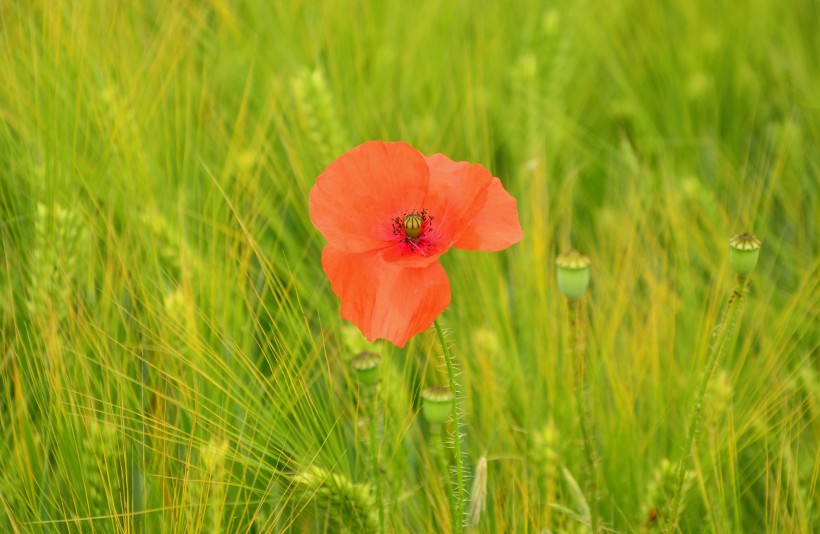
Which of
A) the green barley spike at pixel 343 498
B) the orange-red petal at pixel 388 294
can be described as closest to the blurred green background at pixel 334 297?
the green barley spike at pixel 343 498

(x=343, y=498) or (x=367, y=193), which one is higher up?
(x=367, y=193)

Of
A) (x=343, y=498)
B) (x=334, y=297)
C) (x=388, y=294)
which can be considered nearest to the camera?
(x=388, y=294)

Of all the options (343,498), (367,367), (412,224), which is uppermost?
(412,224)

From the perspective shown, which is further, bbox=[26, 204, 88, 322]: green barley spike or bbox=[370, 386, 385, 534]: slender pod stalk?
bbox=[26, 204, 88, 322]: green barley spike

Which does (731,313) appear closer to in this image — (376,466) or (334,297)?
(376,466)

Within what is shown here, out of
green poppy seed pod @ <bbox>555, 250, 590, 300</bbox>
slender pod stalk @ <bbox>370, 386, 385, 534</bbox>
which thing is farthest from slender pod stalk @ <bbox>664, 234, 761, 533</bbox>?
slender pod stalk @ <bbox>370, 386, 385, 534</bbox>

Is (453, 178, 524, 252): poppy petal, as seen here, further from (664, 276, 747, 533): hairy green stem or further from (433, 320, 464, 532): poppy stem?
(664, 276, 747, 533): hairy green stem

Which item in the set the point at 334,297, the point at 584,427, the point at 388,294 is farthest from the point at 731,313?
the point at 334,297

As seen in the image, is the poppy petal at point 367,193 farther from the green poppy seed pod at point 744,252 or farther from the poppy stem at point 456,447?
the green poppy seed pod at point 744,252
